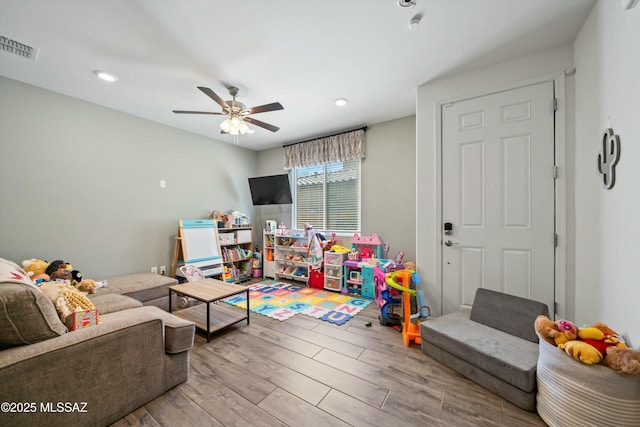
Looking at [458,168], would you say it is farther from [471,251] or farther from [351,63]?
[351,63]

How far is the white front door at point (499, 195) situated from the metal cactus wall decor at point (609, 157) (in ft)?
1.58

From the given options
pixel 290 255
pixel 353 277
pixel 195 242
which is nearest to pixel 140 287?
pixel 195 242

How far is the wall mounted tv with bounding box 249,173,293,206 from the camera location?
4.39 meters

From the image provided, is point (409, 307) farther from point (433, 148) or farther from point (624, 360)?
point (433, 148)

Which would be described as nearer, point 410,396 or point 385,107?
point 410,396

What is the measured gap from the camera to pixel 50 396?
1090 millimetres

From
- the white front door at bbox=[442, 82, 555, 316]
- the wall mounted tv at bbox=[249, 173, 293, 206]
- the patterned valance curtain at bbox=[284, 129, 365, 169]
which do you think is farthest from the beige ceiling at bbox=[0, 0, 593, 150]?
the wall mounted tv at bbox=[249, 173, 293, 206]

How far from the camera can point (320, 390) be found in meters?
1.55

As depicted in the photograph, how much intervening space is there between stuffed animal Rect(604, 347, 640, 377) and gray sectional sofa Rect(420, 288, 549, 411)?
36 cm

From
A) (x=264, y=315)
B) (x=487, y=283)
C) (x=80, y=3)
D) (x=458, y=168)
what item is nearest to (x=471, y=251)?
(x=487, y=283)

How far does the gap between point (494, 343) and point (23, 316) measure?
2.78 m

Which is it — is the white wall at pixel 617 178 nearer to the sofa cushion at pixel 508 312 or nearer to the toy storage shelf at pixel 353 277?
the sofa cushion at pixel 508 312

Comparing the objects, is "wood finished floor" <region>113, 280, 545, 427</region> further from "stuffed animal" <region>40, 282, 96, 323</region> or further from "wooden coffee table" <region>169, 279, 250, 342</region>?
"stuffed animal" <region>40, 282, 96, 323</region>

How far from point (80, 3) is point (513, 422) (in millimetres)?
3813
